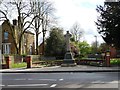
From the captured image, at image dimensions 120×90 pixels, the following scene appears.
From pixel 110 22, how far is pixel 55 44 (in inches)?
1195

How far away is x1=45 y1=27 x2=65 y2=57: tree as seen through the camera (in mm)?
66312

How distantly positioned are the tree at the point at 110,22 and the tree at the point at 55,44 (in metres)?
26.1

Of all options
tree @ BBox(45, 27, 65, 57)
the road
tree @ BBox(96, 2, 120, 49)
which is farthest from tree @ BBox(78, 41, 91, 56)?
the road

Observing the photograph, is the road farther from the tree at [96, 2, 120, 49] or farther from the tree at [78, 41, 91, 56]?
the tree at [78, 41, 91, 56]

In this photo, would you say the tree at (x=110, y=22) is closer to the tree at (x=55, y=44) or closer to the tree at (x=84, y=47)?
the tree at (x=55, y=44)

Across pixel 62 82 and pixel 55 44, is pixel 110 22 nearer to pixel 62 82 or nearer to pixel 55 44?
pixel 62 82

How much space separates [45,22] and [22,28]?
24.4 ft

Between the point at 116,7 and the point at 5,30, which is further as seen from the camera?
the point at 5,30

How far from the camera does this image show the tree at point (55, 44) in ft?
218

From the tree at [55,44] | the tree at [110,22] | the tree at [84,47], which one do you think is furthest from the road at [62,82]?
the tree at [84,47]

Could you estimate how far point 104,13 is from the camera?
3922cm

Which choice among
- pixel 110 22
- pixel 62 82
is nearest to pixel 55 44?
pixel 110 22

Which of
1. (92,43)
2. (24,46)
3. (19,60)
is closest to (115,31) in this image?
(19,60)

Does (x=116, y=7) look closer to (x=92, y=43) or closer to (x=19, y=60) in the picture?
(x=19, y=60)
